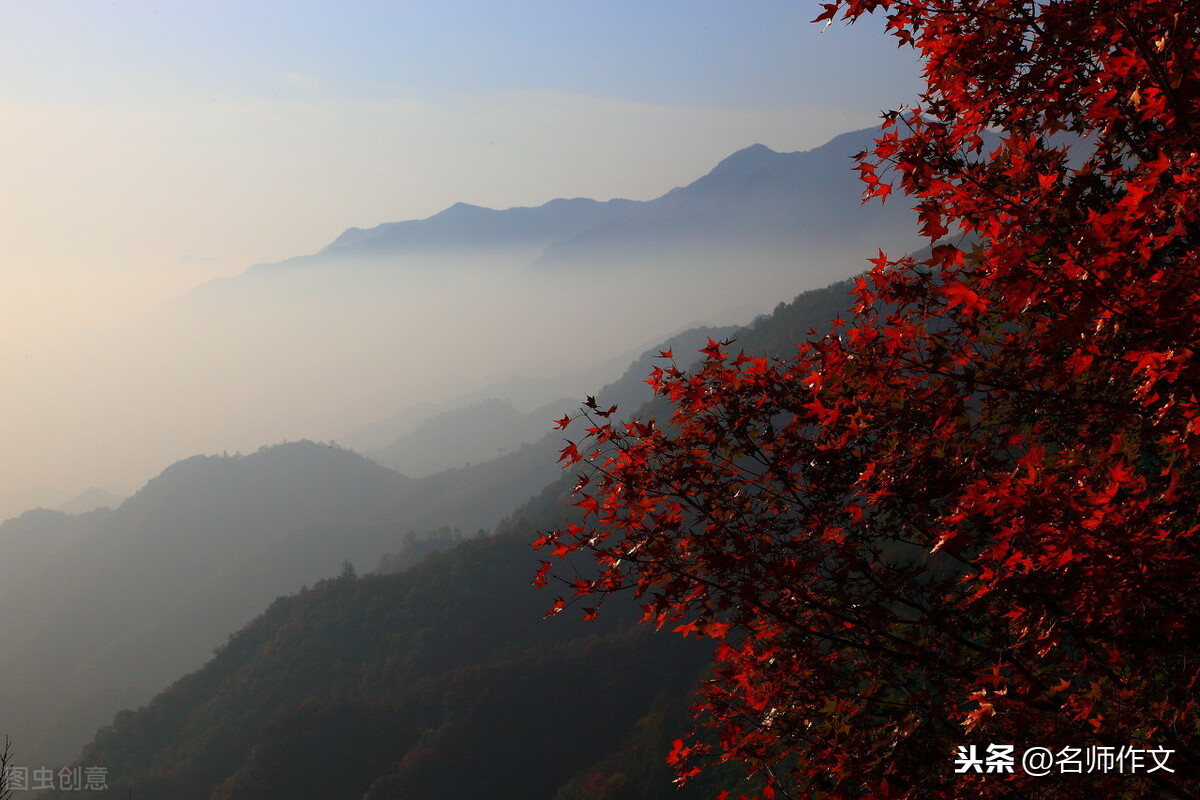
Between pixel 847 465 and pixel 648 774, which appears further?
pixel 648 774

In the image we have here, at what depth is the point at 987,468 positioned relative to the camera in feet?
18.2

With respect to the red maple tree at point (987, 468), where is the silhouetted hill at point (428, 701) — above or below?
below

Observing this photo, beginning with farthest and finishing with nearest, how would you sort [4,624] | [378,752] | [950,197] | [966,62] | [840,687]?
[4,624]
[378,752]
[840,687]
[966,62]
[950,197]

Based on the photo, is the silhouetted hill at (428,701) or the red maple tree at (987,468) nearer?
the red maple tree at (987,468)

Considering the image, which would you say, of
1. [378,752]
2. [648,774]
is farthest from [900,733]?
[378,752]

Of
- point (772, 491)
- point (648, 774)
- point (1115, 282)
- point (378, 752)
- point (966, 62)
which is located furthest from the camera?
point (378, 752)

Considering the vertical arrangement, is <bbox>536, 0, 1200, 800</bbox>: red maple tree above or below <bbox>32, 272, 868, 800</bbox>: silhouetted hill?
above

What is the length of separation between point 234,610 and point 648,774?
14752cm

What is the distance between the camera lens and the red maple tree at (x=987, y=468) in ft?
12.4

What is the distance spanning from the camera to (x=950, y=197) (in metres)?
4.48

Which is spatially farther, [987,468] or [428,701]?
[428,701]

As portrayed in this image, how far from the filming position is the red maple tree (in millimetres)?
3777

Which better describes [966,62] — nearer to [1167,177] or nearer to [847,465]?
[1167,177]

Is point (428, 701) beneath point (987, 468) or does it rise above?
beneath
